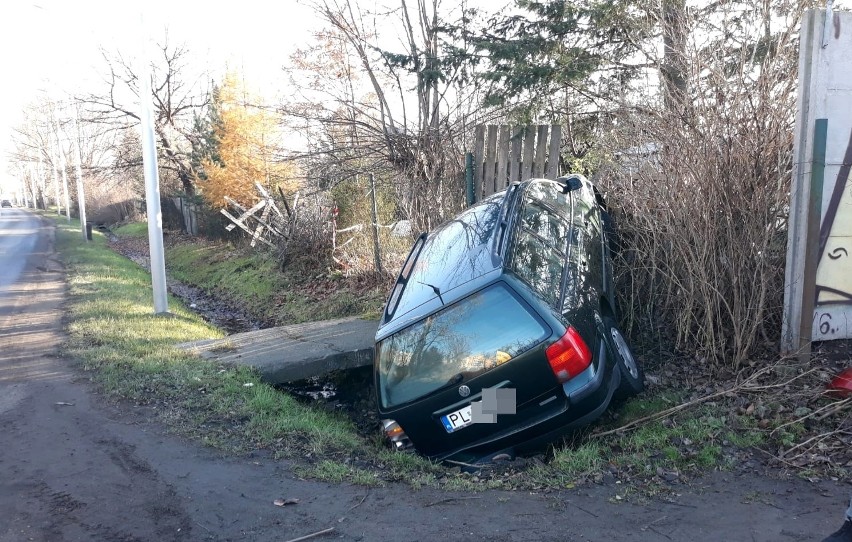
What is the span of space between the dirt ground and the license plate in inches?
22.4

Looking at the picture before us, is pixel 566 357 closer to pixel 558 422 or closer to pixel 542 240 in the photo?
pixel 558 422

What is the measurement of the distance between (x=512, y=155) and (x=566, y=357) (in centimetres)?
448

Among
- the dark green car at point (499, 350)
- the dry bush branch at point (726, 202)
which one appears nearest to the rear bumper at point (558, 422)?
the dark green car at point (499, 350)

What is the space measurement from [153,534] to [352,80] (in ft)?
35.7

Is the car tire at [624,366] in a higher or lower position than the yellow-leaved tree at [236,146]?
lower

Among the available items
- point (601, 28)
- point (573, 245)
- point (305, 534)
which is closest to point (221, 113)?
point (601, 28)

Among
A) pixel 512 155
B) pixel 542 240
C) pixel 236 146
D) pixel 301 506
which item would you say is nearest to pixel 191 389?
pixel 301 506

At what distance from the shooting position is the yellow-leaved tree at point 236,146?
21031mm

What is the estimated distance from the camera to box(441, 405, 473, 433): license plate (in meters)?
4.48

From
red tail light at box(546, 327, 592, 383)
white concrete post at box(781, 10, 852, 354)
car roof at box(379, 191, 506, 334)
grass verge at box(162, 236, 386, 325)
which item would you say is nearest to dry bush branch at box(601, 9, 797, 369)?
white concrete post at box(781, 10, 852, 354)

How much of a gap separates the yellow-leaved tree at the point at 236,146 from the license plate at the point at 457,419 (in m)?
16.2

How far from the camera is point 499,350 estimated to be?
439 cm

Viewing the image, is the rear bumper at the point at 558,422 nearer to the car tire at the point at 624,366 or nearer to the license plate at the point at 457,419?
the license plate at the point at 457,419

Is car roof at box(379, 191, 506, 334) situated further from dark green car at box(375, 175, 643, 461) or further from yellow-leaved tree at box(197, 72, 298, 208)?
yellow-leaved tree at box(197, 72, 298, 208)
